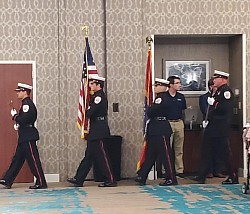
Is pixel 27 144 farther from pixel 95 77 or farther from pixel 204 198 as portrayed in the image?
pixel 204 198

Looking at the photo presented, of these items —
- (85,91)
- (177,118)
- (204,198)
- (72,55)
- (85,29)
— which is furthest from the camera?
(177,118)

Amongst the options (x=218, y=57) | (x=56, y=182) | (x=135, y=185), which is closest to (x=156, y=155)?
(x=135, y=185)

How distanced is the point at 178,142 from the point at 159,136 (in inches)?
42.0

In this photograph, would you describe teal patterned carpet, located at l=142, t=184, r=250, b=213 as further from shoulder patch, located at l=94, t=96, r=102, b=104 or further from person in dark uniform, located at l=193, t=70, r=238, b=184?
shoulder patch, located at l=94, t=96, r=102, b=104

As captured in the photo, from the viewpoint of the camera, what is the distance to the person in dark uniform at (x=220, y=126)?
9.12 m

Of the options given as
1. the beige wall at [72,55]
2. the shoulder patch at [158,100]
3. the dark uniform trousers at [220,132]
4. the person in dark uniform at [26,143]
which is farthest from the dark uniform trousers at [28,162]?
the dark uniform trousers at [220,132]

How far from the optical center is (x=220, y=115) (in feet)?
30.3

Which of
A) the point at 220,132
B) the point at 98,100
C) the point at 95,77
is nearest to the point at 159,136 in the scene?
the point at 220,132

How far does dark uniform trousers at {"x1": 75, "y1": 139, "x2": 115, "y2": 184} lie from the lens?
29.9 feet

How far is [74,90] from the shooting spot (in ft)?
32.7

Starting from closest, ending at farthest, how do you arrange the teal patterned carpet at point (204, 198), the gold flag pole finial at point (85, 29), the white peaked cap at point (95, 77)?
1. the teal patterned carpet at point (204, 198)
2. the white peaked cap at point (95, 77)
3. the gold flag pole finial at point (85, 29)

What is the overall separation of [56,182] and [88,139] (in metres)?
1.13

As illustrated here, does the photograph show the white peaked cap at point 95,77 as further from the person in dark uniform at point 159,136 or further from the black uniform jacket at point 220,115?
the black uniform jacket at point 220,115

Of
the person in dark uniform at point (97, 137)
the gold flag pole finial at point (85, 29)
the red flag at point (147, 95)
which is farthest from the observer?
the gold flag pole finial at point (85, 29)
